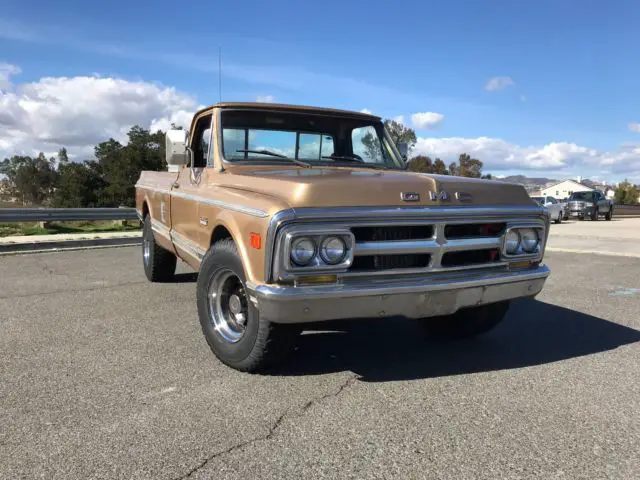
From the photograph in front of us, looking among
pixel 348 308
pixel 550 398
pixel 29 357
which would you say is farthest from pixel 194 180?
pixel 550 398

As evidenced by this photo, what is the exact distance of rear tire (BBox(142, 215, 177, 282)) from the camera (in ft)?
21.5

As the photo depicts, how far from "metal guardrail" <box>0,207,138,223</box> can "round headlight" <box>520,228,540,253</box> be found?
1037 centimetres

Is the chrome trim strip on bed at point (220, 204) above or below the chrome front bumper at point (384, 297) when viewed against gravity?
above

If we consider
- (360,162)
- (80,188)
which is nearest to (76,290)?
(360,162)

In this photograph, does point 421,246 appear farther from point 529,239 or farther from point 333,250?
point 529,239

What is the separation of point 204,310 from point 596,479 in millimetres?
2617

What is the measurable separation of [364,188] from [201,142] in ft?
7.82

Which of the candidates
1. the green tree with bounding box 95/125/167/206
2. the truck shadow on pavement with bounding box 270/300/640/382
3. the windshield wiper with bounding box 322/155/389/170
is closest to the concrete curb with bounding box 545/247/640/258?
the truck shadow on pavement with bounding box 270/300/640/382

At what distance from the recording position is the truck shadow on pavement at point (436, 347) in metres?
3.70

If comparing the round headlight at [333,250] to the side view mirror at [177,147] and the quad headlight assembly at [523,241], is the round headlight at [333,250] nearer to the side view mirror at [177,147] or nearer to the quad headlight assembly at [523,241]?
the quad headlight assembly at [523,241]

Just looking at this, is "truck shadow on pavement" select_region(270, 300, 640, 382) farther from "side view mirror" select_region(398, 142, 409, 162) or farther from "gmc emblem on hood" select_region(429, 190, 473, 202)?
"side view mirror" select_region(398, 142, 409, 162)

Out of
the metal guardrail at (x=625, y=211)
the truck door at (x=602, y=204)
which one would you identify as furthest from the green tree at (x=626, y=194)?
the truck door at (x=602, y=204)

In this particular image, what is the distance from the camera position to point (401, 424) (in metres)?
2.83

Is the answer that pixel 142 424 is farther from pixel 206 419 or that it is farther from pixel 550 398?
pixel 550 398
